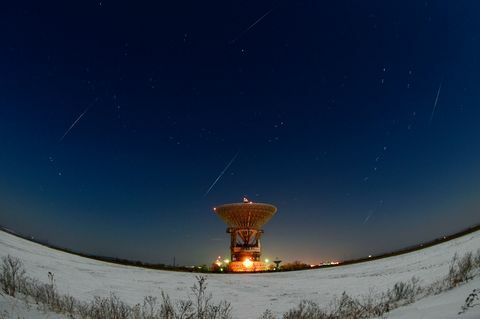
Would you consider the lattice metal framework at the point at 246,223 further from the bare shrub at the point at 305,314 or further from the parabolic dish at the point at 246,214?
the bare shrub at the point at 305,314

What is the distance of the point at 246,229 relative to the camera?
69438 millimetres

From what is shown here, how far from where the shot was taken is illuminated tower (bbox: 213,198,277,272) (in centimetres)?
6662

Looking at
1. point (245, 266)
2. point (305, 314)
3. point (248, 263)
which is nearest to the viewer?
point (305, 314)

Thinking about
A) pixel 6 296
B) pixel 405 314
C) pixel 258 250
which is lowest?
pixel 405 314

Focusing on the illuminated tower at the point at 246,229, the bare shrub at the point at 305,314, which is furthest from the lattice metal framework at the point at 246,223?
the bare shrub at the point at 305,314

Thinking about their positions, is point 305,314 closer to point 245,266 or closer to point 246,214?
point 246,214

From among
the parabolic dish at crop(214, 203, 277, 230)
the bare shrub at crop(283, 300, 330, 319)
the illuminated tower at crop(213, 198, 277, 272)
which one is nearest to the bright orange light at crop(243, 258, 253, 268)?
the illuminated tower at crop(213, 198, 277, 272)

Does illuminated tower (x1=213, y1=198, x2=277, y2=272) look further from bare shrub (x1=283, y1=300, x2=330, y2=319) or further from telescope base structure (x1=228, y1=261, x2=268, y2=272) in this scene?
bare shrub (x1=283, y1=300, x2=330, y2=319)

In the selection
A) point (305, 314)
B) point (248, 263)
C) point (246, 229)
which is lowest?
point (305, 314)

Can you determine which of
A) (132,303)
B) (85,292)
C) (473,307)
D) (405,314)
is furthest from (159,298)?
(473,307)

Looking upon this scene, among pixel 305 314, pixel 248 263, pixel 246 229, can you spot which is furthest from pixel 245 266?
pixel 305 314

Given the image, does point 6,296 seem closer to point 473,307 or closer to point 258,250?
point 473,307

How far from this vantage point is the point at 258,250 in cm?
7119

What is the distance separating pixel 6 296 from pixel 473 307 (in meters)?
7.05
